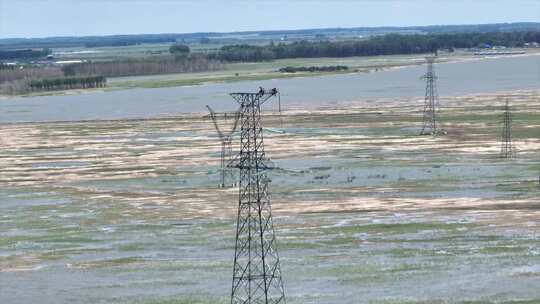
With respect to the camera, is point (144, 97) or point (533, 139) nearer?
point (533, 139)

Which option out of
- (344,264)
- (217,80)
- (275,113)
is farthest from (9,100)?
(344,264)

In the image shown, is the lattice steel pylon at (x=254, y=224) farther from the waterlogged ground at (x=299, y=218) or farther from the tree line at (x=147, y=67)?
the tree line at (x=147, y=67)

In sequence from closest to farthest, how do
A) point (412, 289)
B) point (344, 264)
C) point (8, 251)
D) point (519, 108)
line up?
point (412, 289) < point (344, 264) < point (8, 251) < point (519, 108)

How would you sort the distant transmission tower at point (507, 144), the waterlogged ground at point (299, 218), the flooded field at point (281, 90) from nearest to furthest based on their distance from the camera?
the waterlogged ground at point (299, 218)
the distant transmission tower at point (507, 144)
the flooded field at point (281, 90)

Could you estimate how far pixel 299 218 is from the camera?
44219 millimetres

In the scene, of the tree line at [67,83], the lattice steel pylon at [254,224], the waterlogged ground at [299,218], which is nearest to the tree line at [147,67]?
the tree line at [67,83]

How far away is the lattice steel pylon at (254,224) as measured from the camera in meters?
24.9

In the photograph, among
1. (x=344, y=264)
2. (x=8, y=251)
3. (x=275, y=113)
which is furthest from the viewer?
(x=275, y=113)

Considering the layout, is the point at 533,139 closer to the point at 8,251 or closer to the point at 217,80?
the point at 8,251

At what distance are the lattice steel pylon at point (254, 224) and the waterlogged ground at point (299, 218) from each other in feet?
2.07

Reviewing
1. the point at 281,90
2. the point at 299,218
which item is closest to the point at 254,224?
the point at 299,218

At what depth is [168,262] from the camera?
36938 mm

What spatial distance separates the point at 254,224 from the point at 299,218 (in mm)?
12335

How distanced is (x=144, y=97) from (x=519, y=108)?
44.4 metres
